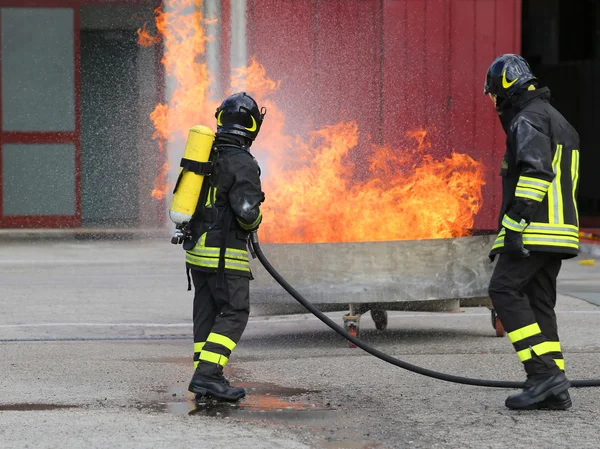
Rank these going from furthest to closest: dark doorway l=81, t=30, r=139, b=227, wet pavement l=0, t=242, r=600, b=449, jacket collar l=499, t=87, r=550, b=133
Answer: dark doorway l=81, t=30, r=139, b=227
jacket collar l=499, t=87, r=550, b=133
wet pavement l=0, t=242, r=600, b=449

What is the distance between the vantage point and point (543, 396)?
5.74 m

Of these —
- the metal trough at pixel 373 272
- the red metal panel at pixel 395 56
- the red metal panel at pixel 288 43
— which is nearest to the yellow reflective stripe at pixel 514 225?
the metal trough at pixel 373 272

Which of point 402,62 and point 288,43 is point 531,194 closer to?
point 288,43

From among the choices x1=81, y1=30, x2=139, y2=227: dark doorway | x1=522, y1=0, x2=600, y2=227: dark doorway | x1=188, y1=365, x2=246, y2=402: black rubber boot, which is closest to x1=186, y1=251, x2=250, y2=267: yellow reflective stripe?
x1=188, y1=365, x2=246, y2=402: black rubber boot

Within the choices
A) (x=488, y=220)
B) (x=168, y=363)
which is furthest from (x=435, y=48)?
(x=168, y=363)

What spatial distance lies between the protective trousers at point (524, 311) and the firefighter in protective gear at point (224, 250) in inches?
48.9

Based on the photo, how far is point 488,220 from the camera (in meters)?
15.7

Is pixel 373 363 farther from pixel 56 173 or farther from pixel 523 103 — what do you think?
pixel 56 173

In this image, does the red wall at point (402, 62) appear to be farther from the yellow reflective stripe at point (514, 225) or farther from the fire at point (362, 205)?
the yellow reflective stripe at point (514, 225)

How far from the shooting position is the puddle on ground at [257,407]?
569cm

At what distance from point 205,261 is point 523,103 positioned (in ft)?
5.72

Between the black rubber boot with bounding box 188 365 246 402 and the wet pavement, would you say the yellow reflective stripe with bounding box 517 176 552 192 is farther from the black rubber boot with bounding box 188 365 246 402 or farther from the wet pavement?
the black rubber boot with bounding box 188 365 246 402

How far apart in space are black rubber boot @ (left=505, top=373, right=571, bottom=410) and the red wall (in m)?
10.1

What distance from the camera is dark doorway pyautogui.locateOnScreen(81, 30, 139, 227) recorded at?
2089cm
